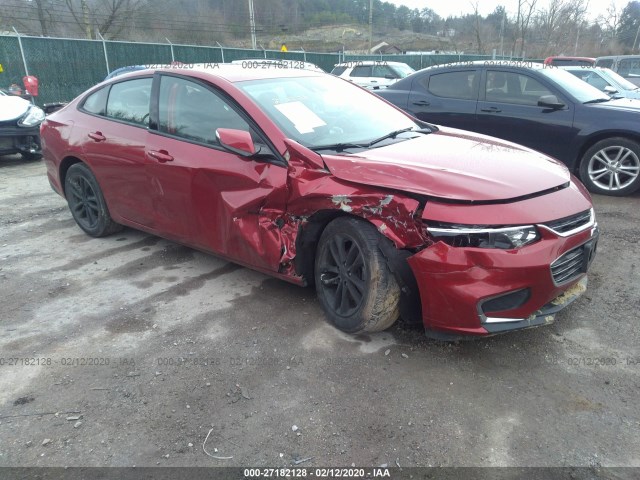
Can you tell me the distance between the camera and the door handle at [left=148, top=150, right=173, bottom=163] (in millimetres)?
3746

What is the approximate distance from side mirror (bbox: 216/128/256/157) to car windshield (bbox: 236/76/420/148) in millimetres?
245

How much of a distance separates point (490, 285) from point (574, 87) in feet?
16.8

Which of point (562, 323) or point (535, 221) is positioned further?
point (562, 323)

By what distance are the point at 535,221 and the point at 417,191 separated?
63 cm

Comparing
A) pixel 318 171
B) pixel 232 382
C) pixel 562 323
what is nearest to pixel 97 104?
pixel 318 171

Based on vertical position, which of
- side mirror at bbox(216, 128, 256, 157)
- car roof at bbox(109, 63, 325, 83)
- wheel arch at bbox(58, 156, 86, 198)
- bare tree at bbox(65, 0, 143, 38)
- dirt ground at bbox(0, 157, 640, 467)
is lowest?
dirt ground at bbox(0, 157, 640, 467)

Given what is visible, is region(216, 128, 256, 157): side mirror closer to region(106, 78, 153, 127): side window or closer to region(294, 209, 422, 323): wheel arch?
region(294, 209, 422, 323): wheel arch

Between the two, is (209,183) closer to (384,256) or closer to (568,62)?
(384,256)

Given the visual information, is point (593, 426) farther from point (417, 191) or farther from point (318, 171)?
point (318, 171)

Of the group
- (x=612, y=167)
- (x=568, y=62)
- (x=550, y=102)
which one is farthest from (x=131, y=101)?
(x=568, y=62)

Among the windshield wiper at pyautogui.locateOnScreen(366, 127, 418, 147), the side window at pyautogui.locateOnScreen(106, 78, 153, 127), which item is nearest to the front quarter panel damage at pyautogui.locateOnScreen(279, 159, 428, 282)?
the windshield wiper at pyautogui.locateOnScreen(366, 127, 418, 147)

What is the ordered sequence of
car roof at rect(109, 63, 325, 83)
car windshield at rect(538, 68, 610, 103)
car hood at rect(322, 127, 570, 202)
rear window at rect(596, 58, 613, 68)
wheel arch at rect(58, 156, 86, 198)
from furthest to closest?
1. rear window at rect(596, 58, 613, 68)
2. car windshield at rect(538, 68, 610, 103)
3. wheel arch at rect(58, 156, 86, 198)
4. car roof at rect(109, 63, 325, 83)
5. car hood at rect(322, 127, 570, 202)

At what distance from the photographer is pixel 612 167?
19.7 ft

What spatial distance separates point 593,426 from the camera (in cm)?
235
